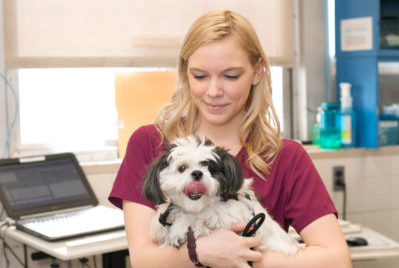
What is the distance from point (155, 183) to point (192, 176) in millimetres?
90

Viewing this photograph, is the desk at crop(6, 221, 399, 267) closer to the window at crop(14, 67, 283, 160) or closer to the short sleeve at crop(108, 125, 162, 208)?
the short sleeve at crop(108, 125, 162, 208)

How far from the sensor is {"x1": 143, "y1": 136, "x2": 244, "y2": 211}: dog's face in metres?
1.24

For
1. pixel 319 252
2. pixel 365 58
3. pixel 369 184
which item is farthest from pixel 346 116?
pixel 319 252

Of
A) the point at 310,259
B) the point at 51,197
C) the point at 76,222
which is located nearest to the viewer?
the point at 310,259

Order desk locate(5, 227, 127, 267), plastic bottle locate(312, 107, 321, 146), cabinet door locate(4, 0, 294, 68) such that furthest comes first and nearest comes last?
plastic bottle locate(312, 107, 321, 146) → cabinet door locate(4, 0, 294, 68) → desk locate(5, 227, 127, 267)

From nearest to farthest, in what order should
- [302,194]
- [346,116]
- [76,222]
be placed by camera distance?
[302,194], [76,222], [346,116]

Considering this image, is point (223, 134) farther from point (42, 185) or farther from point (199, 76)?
point (42, 185)

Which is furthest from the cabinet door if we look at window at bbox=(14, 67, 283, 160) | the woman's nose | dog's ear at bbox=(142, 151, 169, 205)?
dog's ear at bbox=(142, 151, 169, 205)

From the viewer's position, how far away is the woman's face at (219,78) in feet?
4.99

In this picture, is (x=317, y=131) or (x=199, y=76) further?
(x=317, y=131)

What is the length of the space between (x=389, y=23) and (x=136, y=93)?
1508 mm

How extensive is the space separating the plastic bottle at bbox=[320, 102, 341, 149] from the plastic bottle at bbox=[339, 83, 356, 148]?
4 centimetres

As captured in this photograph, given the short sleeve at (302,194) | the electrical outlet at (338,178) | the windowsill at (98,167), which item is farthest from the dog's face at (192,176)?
the electrical outlet at (338,178)

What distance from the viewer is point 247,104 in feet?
5.71
